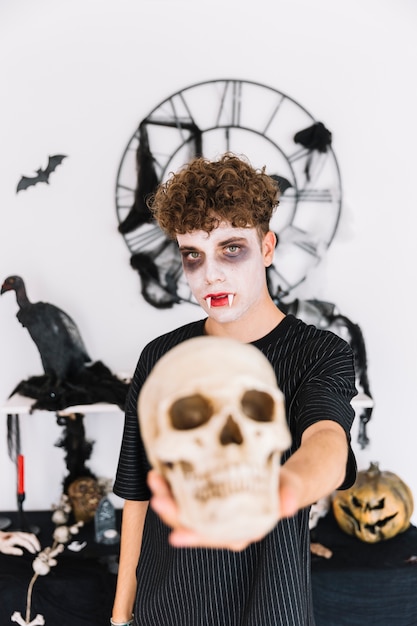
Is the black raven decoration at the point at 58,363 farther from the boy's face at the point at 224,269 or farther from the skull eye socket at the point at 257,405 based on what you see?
the skull eye socket at the point at 257,405

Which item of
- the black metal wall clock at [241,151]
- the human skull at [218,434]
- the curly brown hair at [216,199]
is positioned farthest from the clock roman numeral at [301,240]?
the human skull at [218,434]

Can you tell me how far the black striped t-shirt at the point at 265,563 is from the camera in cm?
106

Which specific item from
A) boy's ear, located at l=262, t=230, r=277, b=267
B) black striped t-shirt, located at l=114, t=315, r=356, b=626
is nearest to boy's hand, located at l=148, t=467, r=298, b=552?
black striped t-shirt, located at l=114, t=315, r=356, b=626

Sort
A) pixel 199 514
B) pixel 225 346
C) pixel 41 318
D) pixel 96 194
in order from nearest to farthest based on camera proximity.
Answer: pixel 199 514 → pixel 225 346 → pixel 41 318 → pixel 96 194

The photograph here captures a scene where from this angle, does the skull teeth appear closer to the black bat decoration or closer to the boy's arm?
the boy's arm

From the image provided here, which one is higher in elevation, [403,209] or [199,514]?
[403,209]

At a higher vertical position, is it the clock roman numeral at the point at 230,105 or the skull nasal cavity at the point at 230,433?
the clock roman numeral at the point at 230,105

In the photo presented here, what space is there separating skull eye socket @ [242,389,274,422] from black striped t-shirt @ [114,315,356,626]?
32 centimetres

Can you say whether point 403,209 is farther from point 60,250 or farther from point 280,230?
point 60,250

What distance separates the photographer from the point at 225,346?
66 centimetres

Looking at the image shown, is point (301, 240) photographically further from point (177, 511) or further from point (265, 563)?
point (177, 511)

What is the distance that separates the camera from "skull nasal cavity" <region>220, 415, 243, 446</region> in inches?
23.9

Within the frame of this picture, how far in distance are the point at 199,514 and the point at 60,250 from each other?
1.73 m

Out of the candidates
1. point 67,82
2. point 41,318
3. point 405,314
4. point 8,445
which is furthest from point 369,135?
point 8,445
